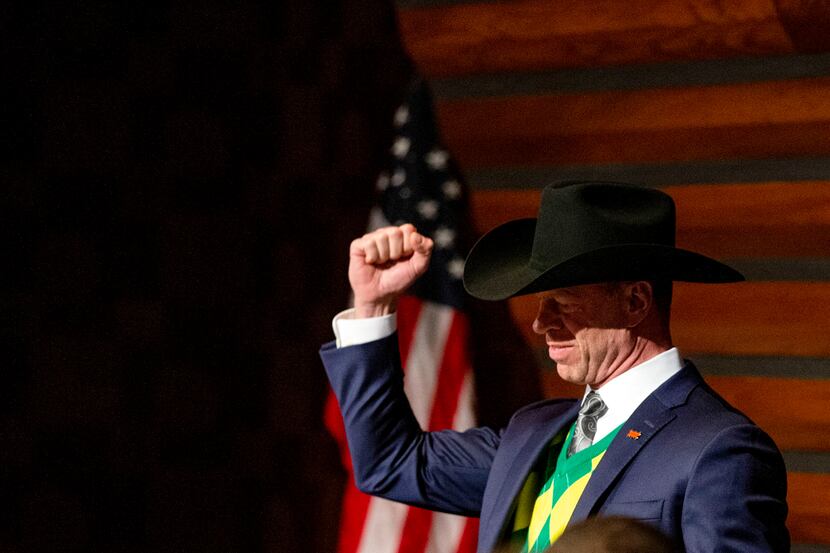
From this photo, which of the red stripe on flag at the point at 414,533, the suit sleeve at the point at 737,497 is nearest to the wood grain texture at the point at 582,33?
the red stripe on flag at the point at 414,533

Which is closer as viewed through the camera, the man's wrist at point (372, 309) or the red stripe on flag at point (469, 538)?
the man's wrist at point (372, 309)

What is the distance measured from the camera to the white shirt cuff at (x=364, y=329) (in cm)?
202

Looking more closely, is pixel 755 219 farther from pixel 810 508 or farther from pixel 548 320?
pixel 548 320

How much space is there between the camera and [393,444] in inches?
80.7

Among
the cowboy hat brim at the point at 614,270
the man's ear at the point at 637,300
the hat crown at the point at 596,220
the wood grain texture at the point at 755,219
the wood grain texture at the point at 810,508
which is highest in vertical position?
the hat crown at the point at 596,220

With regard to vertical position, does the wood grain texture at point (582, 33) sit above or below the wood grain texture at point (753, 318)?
above

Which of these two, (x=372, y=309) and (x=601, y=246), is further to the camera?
(x=372, y=309)

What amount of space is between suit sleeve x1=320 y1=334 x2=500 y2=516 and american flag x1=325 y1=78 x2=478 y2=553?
1114mm

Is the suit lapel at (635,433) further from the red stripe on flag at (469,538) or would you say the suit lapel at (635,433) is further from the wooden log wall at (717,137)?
the red stripe on flag at (469,538)

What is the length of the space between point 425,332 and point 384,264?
1233mm

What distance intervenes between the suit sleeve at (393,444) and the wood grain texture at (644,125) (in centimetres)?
128

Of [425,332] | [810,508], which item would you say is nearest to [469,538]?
[425,332]

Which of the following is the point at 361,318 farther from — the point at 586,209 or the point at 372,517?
the point at 372,517

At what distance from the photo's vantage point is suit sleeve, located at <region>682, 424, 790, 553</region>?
163 cm
